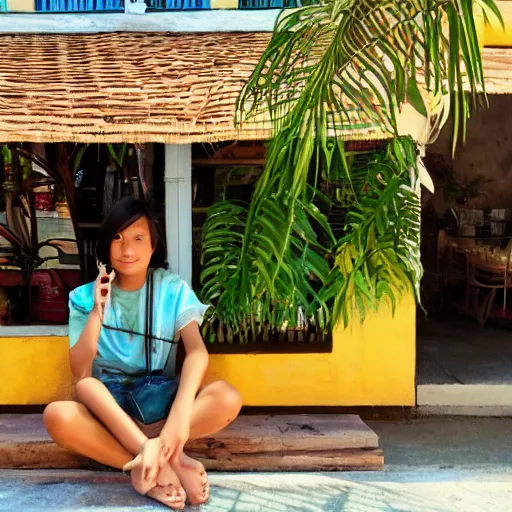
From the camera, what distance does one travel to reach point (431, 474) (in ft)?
13.1

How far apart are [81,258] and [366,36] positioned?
2.90 meters

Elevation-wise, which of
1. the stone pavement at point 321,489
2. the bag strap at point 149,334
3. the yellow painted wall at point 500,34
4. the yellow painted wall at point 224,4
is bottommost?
the stone pavement at point 321,489

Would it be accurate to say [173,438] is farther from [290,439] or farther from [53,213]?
[53,213]

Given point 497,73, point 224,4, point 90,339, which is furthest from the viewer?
point 224,4

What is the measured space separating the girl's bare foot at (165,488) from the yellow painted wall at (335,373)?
1.41 meters

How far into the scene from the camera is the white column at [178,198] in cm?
468

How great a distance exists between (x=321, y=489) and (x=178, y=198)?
2.04m


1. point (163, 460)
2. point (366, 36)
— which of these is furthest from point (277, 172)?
point (163, 460)

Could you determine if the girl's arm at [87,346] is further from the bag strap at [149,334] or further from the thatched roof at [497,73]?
the thatched roof at [497,73]

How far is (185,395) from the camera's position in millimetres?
3510

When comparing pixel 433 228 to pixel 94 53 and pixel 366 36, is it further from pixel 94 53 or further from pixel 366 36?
pixel 366 36

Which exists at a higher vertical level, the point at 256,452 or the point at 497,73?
the point at 497,73

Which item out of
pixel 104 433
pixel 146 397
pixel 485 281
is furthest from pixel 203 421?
pixel 485 281

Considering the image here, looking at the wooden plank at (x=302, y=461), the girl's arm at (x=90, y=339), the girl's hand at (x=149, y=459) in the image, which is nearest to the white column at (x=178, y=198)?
the girl's arm at (x=90, y=339)
